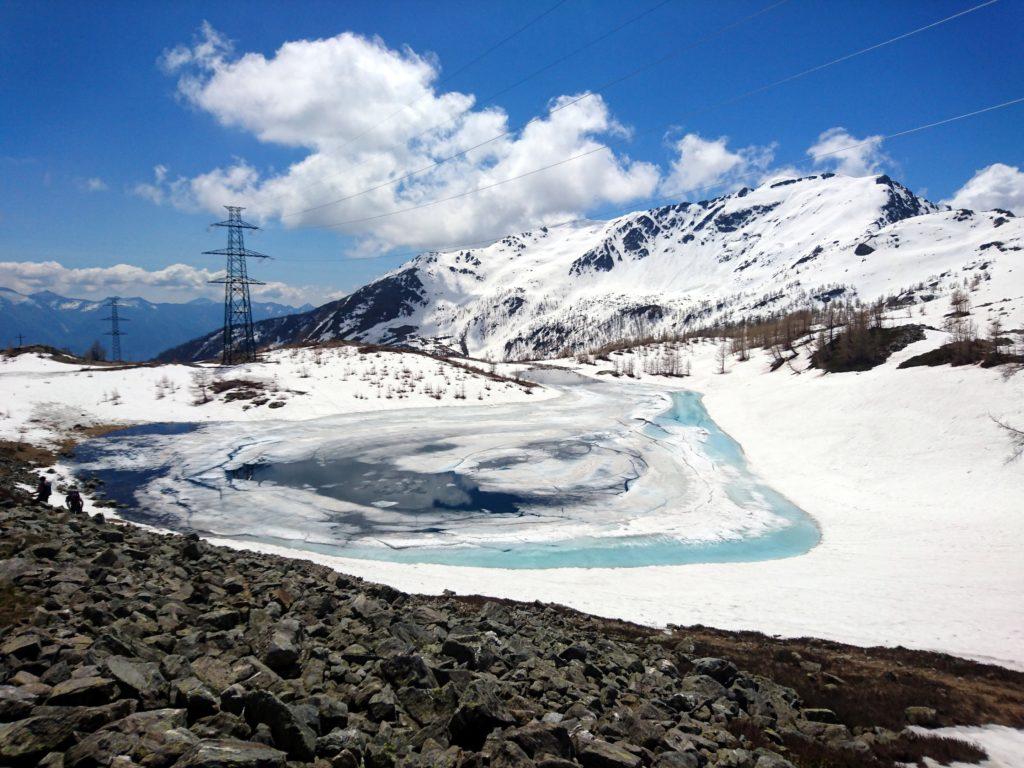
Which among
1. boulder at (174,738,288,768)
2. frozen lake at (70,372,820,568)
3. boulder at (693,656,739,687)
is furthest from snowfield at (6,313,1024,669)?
boulder at (174,738,288,768)

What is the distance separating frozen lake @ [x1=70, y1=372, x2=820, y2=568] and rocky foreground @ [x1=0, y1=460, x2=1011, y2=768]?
9487 mm

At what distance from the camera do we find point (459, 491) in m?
27.8

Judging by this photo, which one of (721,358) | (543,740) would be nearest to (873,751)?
(543,740)

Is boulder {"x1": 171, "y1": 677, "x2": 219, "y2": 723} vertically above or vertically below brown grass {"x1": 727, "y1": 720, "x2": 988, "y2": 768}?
above

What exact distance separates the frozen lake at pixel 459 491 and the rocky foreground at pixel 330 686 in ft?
31.1

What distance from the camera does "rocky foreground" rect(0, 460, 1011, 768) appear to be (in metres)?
4.85

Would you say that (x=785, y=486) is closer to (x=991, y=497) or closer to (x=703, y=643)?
(x=991, y=497)

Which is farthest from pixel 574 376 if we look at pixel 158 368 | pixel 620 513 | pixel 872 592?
pixel 872 592

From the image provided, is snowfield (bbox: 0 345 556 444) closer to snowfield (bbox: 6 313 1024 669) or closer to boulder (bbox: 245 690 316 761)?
snowfield (bbox: 6 313 1024 669)

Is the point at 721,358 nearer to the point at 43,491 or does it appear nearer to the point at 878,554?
the point at 878,554

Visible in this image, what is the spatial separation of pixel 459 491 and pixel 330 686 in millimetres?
21069

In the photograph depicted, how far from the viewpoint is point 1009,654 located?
13.9 metres

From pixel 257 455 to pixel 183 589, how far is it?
25689 millimetres

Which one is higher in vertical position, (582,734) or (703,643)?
(582,734)
